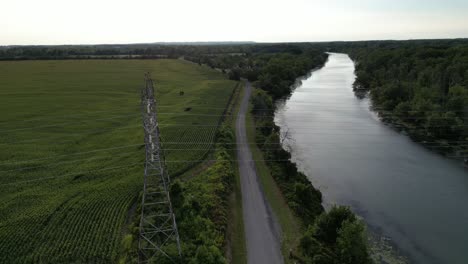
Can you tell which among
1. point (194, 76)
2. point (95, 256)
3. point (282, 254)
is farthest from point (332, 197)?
point (194, 76)

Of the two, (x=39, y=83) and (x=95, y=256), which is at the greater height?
(x=39, y=83)

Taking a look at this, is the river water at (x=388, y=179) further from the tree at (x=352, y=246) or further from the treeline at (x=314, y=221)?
the tree at (x=352, y=246)

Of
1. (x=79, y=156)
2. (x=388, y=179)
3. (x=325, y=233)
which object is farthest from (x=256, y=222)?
(x=79, y=156)

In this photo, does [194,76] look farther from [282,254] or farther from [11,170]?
[282,254]

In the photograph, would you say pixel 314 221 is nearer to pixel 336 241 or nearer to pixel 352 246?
pixel 336 241

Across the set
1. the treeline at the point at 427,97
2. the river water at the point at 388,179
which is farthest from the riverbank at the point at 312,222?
the treeline at the point at 427,97

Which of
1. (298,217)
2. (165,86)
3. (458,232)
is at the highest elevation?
(165,86)
